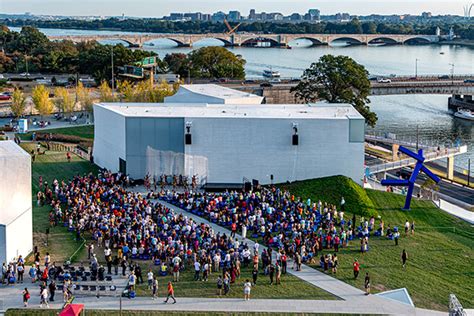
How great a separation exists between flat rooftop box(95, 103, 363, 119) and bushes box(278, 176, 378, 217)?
3802mm

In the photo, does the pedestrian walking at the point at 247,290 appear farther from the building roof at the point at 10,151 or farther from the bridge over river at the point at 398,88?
the bridge over river at the point at 398,88

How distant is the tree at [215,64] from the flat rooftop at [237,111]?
172 feet

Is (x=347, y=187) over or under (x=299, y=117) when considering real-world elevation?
under

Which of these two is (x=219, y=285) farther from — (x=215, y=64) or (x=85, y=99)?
(x=215, y=64)

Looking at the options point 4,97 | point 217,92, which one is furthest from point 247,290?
point 4,97

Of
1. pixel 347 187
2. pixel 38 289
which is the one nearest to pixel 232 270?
pixel 38 289

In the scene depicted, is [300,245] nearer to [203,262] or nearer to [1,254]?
[203,262]

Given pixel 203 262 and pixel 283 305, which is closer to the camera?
pixel 283 305

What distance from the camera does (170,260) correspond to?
29438 mm

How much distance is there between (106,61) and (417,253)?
2741 inches

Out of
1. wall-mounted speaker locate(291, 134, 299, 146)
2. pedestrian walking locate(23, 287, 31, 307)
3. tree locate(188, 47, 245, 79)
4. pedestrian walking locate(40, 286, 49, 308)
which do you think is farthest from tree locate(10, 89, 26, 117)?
pedestrian walking locate(40, 286, 49, 308)

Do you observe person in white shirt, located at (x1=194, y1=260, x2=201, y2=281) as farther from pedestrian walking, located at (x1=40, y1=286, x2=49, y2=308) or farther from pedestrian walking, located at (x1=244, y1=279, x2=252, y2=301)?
pedestrian walking, located at (x1=40, y1=286, x2=49, y2=308)

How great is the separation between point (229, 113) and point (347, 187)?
8680 millimetres

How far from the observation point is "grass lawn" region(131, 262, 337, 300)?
1072 inches
